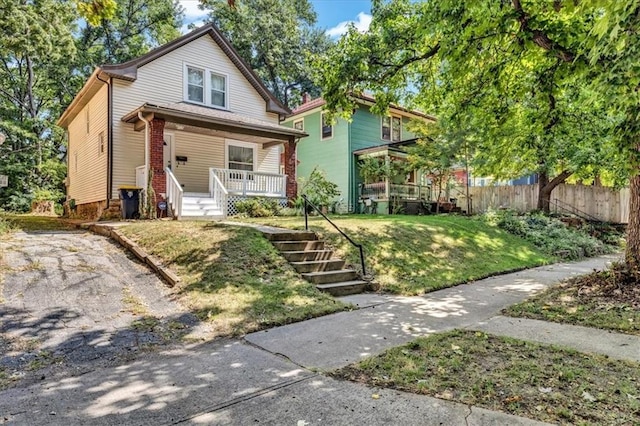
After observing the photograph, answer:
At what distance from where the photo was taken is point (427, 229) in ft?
36.1

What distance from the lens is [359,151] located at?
67.9 ft

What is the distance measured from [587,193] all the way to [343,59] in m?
14.4

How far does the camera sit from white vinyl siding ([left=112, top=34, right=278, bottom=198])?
14.1 m

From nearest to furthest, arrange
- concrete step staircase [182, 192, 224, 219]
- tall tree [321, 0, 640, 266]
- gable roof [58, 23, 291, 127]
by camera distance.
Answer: tall tree [321, 0, 640, 266]
concrete step staircase [182, 192, 224, 219]
gable roof [58, 23, 291, 127]

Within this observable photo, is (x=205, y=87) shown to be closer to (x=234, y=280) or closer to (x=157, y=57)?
(x=157, y=57)

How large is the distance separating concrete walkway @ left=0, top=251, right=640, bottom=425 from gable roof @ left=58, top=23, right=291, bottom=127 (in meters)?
13.0

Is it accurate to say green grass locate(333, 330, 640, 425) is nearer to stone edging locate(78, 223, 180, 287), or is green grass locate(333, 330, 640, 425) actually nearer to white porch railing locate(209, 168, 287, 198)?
stone edging locate(78, 223, 180, 287)

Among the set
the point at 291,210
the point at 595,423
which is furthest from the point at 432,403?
the point at 291,210

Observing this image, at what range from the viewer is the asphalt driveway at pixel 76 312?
3812mm

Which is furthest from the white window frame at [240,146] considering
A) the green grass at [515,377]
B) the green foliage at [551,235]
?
the green grass at [515,377]

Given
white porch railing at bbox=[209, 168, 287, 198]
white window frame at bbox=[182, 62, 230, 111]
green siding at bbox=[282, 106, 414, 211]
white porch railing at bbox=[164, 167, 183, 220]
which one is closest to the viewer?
white porch railing at bbox=[164, 167, 183, 220]

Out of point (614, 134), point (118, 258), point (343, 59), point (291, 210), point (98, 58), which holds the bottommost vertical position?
point (118, 258)

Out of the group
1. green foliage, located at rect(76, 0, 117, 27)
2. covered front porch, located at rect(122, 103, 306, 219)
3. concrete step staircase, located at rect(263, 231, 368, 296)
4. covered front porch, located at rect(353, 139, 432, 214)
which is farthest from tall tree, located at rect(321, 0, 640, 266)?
covered front porch, located at rect(353, 139, 432, 214)

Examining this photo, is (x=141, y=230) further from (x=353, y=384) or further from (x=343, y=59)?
(x=353, y=384)
